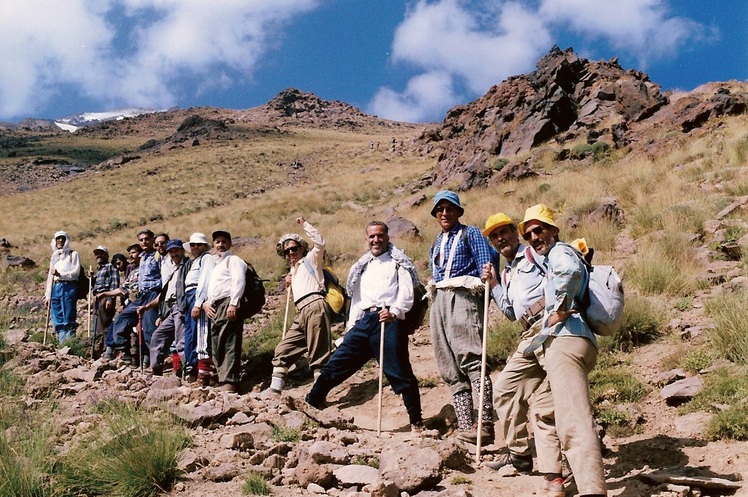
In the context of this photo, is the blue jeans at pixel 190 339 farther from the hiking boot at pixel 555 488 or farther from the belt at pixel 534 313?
the hiking boot at pixel 555 488

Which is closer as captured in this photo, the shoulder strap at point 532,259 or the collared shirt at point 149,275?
the shoulder strap at point 532,259

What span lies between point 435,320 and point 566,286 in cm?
203

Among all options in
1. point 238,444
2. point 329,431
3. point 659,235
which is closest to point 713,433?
point 329,431

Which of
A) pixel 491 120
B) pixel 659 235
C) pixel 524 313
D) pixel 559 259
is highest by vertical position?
pixel 491 120

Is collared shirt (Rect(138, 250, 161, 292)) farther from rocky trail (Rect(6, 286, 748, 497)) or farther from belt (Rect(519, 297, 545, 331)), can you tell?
belt (Rect(519, 297, 545, 331))

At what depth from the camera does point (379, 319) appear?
562 centimetres

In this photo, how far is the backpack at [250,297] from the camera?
7301mm

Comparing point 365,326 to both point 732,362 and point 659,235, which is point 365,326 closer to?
point 732,362

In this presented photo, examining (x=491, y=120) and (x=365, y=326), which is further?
(x=491, y=120)

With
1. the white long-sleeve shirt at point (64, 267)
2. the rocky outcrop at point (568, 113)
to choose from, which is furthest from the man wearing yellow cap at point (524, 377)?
the rocky outcrop at point (568, 113)

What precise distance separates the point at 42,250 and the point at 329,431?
72.9 feet

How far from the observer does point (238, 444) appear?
4324 millimetres

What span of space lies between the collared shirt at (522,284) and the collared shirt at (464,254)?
768 mm

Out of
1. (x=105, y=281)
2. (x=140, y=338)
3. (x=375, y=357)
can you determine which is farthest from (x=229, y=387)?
(x=105, y=281)
